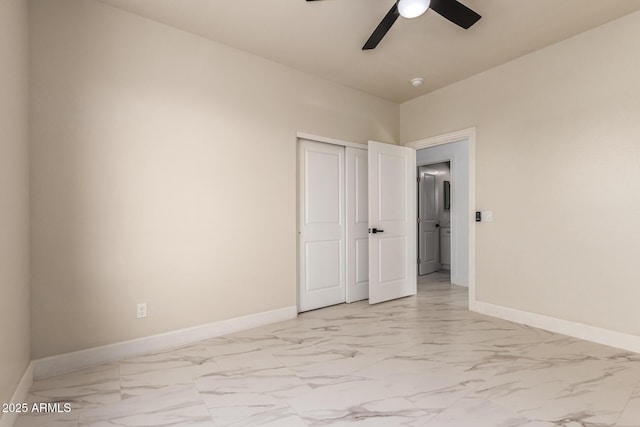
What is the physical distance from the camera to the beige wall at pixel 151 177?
2.25 m

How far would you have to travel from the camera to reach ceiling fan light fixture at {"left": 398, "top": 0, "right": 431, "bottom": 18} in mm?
1956

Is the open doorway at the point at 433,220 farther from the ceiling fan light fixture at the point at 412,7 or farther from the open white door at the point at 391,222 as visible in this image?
the ceiling fan light fixture at the point at 412,7

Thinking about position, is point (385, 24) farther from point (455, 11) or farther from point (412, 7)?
point (455, 11)

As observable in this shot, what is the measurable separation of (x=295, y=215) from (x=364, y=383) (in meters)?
1.88

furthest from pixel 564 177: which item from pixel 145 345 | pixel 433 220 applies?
pixel 145 345

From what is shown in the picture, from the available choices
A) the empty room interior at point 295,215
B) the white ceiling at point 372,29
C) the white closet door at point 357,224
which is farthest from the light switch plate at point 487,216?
the white ceiling at point 372,29

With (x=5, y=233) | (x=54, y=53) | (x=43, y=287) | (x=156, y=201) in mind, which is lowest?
(x=43, y=287)

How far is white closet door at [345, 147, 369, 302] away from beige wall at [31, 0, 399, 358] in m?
0.89

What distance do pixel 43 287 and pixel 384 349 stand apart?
255 cm

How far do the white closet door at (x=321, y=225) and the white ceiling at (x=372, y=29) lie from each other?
0.99m

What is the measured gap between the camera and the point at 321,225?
12.5 feet

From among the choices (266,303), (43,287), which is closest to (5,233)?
(43,287)

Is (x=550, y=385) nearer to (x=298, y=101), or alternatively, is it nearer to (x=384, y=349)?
(x=384, y=349)

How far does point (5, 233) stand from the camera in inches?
65.0
